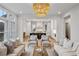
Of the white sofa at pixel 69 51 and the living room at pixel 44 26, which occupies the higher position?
the living room at pixel 44 26

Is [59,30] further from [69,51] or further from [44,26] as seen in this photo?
[69,51]

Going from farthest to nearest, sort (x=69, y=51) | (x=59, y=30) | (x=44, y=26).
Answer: (x=44, y=26)
(x=59, y=30)
(x=69, y=51)

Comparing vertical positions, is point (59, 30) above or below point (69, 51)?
above

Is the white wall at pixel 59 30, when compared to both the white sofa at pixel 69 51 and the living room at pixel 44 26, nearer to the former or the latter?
the living room at pixel 44 26

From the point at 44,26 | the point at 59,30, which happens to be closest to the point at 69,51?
the point at 59,30

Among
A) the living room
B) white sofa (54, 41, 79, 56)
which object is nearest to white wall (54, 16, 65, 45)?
the living room

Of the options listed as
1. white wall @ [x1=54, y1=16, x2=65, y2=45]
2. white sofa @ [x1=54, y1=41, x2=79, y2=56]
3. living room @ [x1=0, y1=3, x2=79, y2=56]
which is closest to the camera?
white sofa @ [x1=54, y1=41, x2=79, y2=56]

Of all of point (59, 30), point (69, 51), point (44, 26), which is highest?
point (44, 26)

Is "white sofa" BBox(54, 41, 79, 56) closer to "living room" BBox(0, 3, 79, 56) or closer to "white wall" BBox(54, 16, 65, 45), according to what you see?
"living room" BBox(0, 3, 79, 56)

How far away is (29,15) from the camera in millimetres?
5645

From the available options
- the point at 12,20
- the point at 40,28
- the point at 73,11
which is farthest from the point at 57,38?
the point at 12,20

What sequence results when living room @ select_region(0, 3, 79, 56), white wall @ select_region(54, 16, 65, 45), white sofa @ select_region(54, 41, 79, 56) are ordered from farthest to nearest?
white wall @ select_region(54, 16, 65, 45), living room @ select_region(0, 3, 79, 56), white sofa @ select_region(54, 41, 79, 56)

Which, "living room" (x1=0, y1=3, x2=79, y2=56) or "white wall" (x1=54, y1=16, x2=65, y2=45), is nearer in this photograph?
"living room" (x1=0, y1=3, x2=79, y2=56)

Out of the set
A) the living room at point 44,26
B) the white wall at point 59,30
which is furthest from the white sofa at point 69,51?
the white wall at point 59,30
